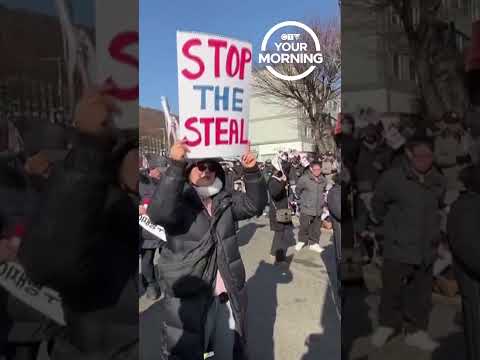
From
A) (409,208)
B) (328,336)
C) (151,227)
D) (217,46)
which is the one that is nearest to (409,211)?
(409,208)

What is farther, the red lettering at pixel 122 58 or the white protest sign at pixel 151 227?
the white protest sign at pixel 151 227

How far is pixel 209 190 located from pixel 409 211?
969 mm

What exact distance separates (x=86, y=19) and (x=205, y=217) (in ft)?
3.78

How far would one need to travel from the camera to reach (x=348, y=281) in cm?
187

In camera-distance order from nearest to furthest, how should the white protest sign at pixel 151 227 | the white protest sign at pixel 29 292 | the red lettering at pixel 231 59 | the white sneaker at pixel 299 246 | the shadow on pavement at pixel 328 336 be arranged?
the white protest sign at pixel 29 292, the red lettering at pixel 231 59, the shadow on pavement at pixel 328 336, the white protest sign at pixel 151 227, the white sneaker at pixel 299 246

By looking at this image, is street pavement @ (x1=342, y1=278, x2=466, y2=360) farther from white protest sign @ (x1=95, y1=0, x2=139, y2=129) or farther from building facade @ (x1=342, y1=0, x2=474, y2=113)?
white protest sign @ (x1=95, y1=0, x2=139, y2=129)

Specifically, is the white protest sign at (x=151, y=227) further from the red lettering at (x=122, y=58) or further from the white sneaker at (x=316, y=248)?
the white sneaker at (x=316, y=248)

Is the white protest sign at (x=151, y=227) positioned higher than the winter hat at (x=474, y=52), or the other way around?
the winter hat at (x=474, y=52)

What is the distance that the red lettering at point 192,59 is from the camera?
1.69 m

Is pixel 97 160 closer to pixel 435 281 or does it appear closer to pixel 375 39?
pixel 375 39

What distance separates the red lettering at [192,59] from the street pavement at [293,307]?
2.07 meters

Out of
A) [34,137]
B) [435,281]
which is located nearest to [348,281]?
[435,281]

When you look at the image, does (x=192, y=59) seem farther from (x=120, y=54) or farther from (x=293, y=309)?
(x=293, y=309)

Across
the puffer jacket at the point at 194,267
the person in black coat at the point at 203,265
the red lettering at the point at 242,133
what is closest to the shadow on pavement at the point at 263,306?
the person in black coat at the point at 203,265
